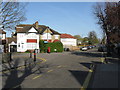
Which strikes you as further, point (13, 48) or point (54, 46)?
point (13, 48)

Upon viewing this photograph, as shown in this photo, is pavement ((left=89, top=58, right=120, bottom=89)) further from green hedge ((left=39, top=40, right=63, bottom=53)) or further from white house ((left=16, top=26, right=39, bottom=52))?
white house ((left=16, top=26, right=39, bottom=52))

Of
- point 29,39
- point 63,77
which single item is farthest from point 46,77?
point 29,39

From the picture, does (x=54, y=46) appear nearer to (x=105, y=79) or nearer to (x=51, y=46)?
(x=51, y=46)

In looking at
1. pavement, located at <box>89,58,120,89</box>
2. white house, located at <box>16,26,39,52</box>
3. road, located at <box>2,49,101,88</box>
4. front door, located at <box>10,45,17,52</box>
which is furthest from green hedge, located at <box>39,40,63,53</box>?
pavement, located at <box>89,58,120,89</box>

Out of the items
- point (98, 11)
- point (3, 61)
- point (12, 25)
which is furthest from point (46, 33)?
point (3, 61)

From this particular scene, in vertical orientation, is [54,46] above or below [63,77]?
above

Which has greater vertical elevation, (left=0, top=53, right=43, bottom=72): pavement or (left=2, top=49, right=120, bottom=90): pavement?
(left=0, top=53, right=43, bottom=72): pavement

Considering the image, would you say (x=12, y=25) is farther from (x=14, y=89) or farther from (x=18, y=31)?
(x=18, y=31)

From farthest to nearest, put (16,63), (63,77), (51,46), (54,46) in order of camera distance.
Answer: (54,46)
(51,46)
(16,63)
(63,77)

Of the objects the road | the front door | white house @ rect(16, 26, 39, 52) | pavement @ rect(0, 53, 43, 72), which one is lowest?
the road

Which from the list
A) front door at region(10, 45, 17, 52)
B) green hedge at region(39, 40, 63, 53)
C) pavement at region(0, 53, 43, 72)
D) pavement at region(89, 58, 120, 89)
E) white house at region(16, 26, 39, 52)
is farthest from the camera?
white house at region(16, 26, 39, 52)

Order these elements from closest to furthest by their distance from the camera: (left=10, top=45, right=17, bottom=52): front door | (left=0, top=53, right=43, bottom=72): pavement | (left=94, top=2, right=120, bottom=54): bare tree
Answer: (left=0, top=53, right=43, bottom=72): pavement → (left=94, top=2, right=120, bottom=54): bare tree → (left=10, top=45, right=17, bottom=52): front door

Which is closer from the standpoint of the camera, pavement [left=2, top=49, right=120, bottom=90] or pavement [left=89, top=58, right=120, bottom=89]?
pavement [left=89, top=58, right=120, bottom=89]

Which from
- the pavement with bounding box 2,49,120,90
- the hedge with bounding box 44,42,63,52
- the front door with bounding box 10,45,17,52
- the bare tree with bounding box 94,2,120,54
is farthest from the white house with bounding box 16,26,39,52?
the pavement with bounding box 2,49,120,90
